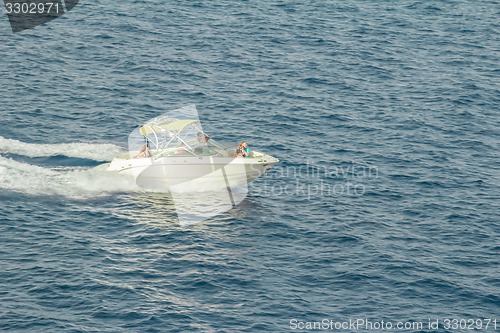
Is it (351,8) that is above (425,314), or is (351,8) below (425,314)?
above

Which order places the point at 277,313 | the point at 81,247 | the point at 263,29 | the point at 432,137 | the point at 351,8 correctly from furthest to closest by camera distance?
the point at 351,8
the point at 263,29
the point at 432,137
the point at 81,247
the point at 277,313

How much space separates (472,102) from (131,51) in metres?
28.6

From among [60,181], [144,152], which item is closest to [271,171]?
[144,152]

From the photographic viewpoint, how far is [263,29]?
79125mm

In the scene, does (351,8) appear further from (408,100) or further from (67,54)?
(67,54)

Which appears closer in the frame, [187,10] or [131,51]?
[131,51]

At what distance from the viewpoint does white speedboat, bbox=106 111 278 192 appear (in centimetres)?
5228

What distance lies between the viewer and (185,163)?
5222cm

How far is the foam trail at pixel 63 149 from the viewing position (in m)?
55.6

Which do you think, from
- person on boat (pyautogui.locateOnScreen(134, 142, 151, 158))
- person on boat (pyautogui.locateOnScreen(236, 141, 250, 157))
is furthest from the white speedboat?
person on boat (pyautogui.locateOnScreen(236, 141, 250, 157))

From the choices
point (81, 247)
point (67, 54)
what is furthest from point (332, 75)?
point (81, 247)

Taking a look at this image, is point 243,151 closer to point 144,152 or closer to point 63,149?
point 144,152

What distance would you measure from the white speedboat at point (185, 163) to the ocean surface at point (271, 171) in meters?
1.19

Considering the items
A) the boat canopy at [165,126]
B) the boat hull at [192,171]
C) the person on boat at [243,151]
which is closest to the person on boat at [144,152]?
the boat hull at [192,171]
